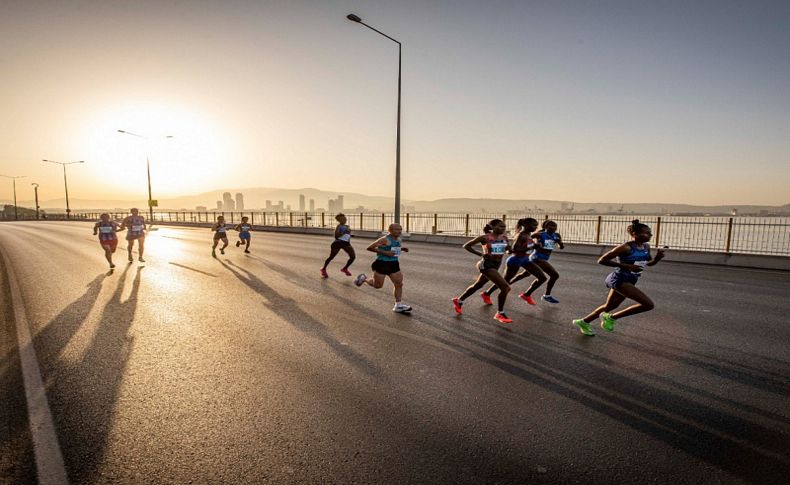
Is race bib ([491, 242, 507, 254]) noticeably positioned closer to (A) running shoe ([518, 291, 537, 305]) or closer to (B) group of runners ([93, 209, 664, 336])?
(B) group of runners ([93, 209, 664, 336])

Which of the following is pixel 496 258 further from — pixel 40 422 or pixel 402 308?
pixel 40 422

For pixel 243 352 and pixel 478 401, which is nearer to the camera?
pixel 478 401

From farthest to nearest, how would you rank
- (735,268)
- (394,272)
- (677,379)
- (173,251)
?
(173,251) < (735,268) < (394,272) < (677,379)

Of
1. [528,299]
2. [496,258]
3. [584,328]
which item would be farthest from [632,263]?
[528,299]

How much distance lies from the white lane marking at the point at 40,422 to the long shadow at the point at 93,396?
0.19ft

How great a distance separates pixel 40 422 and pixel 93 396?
49cm

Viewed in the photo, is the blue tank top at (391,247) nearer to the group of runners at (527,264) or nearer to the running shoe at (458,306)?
the group of runners at (527,264)

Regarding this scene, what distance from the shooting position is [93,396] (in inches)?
146

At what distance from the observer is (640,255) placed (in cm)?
512

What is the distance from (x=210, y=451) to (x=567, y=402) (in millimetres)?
3049

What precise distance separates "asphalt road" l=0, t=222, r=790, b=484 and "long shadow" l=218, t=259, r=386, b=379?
36 millimetres

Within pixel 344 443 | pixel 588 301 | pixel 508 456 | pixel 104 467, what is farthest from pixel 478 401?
pixel 588 301

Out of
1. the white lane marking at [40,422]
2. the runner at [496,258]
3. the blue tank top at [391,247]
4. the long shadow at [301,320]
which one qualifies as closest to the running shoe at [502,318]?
the runner at [496,258]

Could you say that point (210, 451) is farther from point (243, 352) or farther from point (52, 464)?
point (243, 352)
